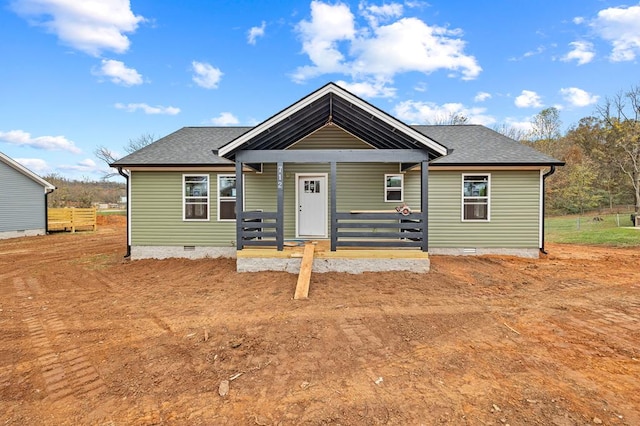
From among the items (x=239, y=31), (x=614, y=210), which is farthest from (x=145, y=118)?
(x=614, y=210)

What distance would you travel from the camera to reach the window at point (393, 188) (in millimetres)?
9141

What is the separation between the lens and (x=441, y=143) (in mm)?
9492

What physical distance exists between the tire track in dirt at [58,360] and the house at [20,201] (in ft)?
52.9

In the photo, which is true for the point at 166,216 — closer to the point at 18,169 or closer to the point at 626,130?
the point at 18,169

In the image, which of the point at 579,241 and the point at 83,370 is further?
the point at 579,241

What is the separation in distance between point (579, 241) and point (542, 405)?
14501 mm

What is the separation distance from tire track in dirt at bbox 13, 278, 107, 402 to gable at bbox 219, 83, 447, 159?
13.8 feet

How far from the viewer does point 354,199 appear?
916 cm

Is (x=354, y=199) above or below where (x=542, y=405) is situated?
above

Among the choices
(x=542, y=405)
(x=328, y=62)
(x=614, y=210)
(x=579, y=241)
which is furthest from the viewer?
(x=614, y=210)

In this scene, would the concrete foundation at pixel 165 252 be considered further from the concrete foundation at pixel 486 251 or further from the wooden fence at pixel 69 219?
the wooden fence at pixel 69 219

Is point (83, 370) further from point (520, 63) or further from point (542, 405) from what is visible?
point (520, 63)

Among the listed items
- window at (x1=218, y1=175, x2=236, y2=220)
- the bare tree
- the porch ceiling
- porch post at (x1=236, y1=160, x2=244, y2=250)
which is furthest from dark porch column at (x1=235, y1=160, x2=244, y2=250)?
the bare tree

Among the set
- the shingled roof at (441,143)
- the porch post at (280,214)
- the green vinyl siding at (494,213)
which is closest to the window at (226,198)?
the shingled roof at (441,143)
